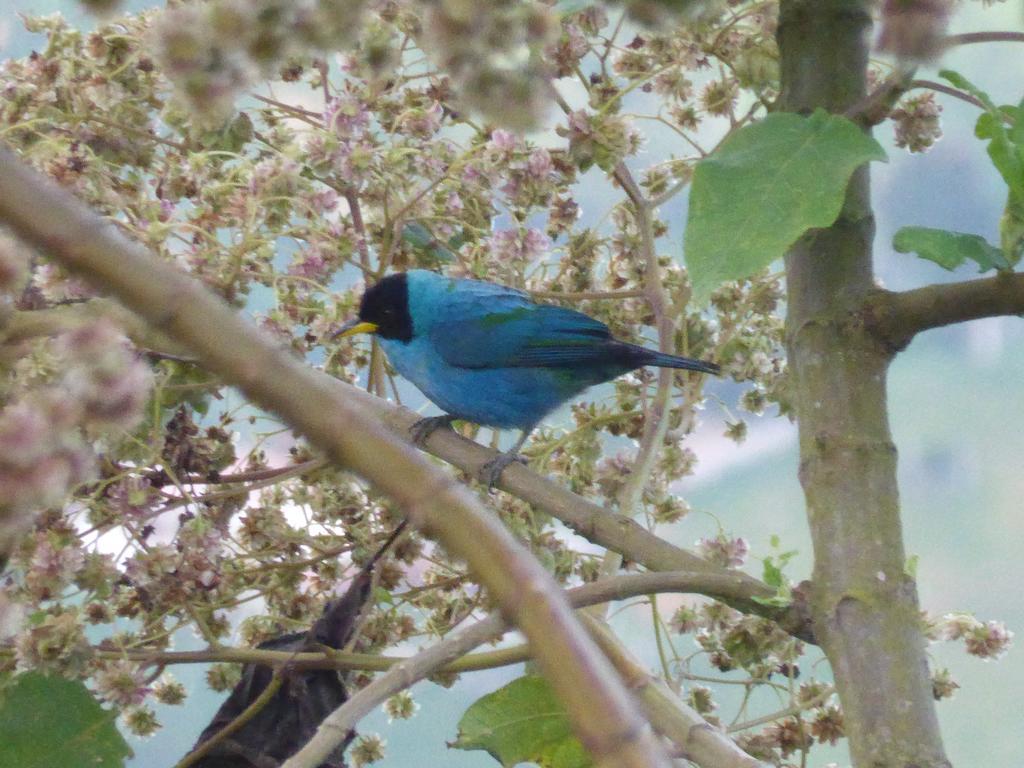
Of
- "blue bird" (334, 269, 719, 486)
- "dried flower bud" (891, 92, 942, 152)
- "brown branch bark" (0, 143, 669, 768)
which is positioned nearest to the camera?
"brown branch bark" (0, 143, 669, 768)

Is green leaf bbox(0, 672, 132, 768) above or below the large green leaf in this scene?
below

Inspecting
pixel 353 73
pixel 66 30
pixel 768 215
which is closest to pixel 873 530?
pixel 768 215

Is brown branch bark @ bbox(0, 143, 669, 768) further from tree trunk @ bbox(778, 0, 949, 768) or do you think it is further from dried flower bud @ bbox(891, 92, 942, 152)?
dried flower bud @ bbox(891, 92, 942, 152)

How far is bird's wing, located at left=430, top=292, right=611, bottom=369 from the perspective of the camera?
7.34 ft

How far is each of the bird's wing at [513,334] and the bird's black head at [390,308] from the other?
3.0 inches

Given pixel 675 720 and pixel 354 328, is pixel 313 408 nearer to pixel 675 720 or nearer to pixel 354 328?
pixel 675 720

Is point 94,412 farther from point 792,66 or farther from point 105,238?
point 792,66

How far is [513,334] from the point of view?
7.82ft

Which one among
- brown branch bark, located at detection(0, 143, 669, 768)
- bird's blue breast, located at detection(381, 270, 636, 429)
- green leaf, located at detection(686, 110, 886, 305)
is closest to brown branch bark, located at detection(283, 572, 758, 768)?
green leaf, located at detection(686, 110, 886, 305)

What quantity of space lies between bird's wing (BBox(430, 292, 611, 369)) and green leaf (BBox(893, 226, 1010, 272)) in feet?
3.68

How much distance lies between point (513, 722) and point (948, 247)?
0.65 meters

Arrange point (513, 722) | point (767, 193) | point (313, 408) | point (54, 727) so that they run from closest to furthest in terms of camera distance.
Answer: point (313, 408) < point (767, 193) < point (513, 722) < point (54, 727)

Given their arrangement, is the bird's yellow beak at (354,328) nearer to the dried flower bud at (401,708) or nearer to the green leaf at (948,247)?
the dried flower bud at (401,708)

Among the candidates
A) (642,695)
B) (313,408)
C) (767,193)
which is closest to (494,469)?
(642,695)
